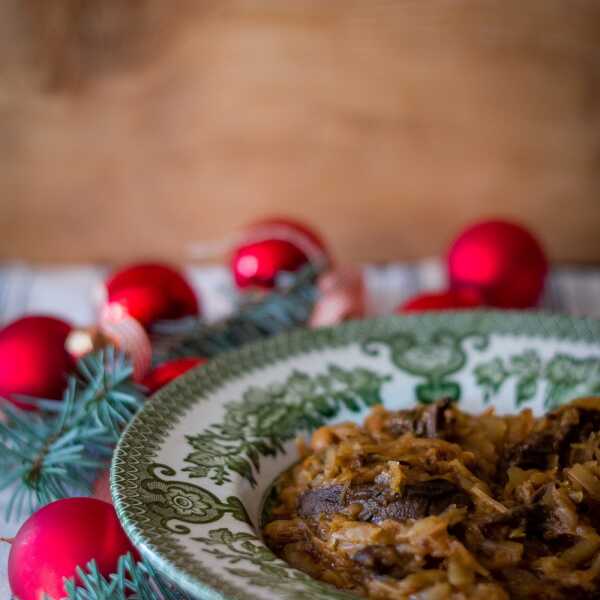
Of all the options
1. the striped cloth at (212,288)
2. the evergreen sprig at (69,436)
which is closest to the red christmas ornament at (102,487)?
the evergreen sprig at (69,436)

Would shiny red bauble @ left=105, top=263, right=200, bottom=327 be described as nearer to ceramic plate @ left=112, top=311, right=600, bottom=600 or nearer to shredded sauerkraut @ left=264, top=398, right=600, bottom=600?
ceramic plate @ left=112, top=311, right=600, bottom=600

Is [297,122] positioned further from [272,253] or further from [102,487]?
[102,487]

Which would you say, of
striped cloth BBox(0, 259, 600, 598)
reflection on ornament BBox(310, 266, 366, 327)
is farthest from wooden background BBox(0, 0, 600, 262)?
reflection on ornament BBox(310, 266, 366, 327)

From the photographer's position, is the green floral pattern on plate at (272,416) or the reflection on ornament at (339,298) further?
the reflection on ornament at (339,298)

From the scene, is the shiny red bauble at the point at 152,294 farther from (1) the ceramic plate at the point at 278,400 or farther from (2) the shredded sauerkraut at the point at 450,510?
(2) the shredded sauerkraut at the point at 450,510

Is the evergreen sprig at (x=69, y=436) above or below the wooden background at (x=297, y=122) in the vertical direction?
below
